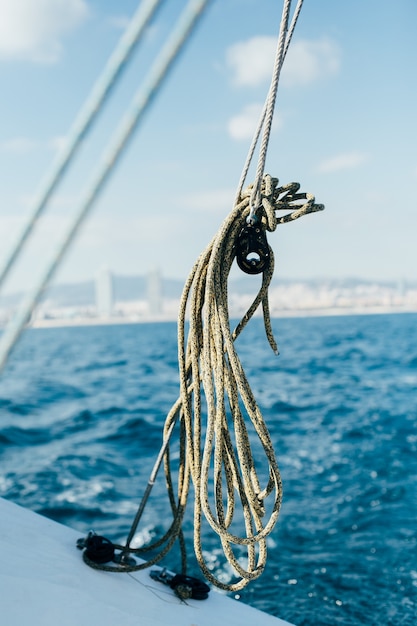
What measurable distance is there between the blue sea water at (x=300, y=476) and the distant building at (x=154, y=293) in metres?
104

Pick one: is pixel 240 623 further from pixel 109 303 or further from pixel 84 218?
pixel 109 303

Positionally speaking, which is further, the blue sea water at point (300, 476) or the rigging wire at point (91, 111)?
the blue sea water at point (300, 476)

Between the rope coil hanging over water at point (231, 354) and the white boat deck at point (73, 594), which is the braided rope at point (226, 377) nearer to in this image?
the rope coil hanging over water at point (231, 354)

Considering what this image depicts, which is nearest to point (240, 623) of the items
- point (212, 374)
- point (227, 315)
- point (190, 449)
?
point (190, 449)

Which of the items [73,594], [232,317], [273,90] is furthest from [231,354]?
[232,317]

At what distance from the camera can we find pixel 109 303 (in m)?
113

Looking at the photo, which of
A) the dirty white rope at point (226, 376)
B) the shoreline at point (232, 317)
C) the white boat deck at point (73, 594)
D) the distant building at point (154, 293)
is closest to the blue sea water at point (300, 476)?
the dirty white rope at point (226, 376)

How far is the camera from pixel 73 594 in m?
1.71

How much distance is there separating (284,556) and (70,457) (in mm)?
3268

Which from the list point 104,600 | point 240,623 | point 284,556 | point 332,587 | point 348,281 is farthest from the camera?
point 348,281

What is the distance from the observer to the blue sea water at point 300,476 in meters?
3.37

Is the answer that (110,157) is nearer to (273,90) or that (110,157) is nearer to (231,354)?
(273,90)

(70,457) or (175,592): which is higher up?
(175,592)

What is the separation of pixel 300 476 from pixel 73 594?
4.19 meters
